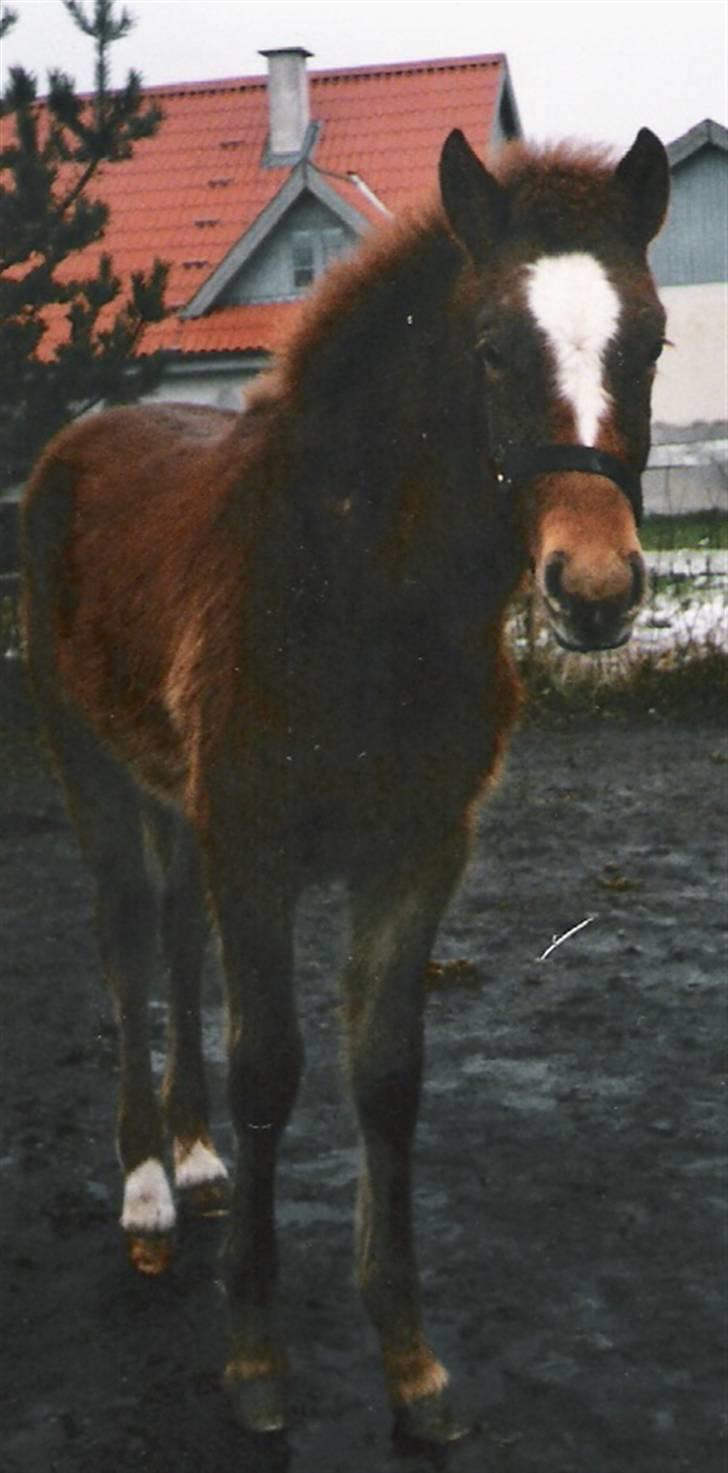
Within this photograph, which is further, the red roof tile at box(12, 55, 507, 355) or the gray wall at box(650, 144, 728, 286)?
the gray wall at box(650, 144, 728, 286)

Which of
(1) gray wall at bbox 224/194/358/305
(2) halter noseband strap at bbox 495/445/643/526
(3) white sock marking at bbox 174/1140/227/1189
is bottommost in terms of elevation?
(3) white sock marking at bbox 174/1140/227/1189

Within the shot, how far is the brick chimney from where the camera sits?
12188mm

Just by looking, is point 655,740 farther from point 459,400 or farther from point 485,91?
point 459,400

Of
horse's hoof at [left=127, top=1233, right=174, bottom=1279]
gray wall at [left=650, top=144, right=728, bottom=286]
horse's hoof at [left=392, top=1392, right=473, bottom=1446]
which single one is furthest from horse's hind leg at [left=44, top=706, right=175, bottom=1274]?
gray wall at [left=650, top=144, right=728, bottom=286]

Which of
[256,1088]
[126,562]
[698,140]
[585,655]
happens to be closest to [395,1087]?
[256,1088]

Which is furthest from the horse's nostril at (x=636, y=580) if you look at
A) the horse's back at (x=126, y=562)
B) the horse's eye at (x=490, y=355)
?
the horse's back at (x=126, y=562)

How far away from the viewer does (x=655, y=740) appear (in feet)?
35.2

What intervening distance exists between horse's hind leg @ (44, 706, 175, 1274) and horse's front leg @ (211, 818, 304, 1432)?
71 cm

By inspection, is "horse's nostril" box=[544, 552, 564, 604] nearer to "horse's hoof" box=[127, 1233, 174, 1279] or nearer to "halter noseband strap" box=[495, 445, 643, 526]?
"halter noseband strap" box=[495, 445, 643, 526]

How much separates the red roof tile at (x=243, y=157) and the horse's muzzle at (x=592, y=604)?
192 inches

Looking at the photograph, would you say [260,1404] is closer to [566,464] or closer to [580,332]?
[566,464]

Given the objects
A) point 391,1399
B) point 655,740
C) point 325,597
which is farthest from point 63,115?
point 391,1399

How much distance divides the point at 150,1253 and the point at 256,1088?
2.93ft

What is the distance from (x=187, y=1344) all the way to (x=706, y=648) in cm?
808
